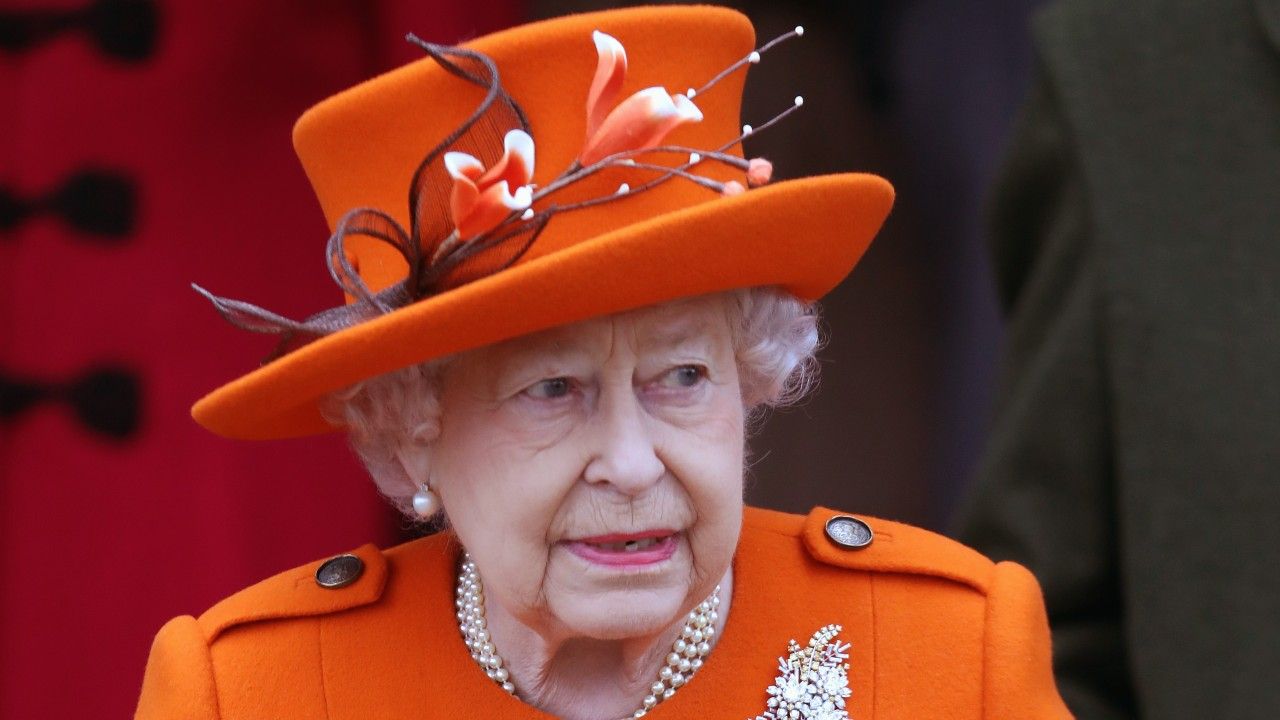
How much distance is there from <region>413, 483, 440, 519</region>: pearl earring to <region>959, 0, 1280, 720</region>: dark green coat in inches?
35.7

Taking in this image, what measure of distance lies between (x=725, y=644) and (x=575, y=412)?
41 cm

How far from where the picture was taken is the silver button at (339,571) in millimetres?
2197

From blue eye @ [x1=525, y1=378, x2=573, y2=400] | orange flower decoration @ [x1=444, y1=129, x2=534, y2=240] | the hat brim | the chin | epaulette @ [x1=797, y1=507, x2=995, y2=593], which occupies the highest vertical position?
orange flower decoration @ [x1=444, y1=129, x2=534, y2=240]

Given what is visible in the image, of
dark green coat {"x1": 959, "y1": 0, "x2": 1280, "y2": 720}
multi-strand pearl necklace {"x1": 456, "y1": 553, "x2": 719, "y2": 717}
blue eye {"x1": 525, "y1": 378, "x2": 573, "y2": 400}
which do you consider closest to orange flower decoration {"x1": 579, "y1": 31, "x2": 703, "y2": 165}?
blue eye {"x1": 525, "y1": 378, "x2": 573, "y2": 400}

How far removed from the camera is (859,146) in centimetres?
373

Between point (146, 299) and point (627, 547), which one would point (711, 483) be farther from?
point (146, 299)

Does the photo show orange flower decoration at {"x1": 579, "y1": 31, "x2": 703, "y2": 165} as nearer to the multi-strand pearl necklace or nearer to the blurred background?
the multi-strand pearl necklace

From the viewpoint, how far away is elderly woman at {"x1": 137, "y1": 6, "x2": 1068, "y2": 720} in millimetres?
1826

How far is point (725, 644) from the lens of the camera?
7.08 ft

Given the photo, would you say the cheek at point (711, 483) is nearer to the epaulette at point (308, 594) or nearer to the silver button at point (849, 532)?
the silver button at point (849, 532)

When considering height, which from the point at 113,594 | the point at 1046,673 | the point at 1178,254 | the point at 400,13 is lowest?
the point at 113,594

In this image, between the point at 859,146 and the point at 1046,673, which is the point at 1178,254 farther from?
the point at 859,146

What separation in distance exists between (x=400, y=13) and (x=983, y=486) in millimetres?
1293


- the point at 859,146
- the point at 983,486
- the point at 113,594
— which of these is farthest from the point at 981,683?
the point at 859,146
